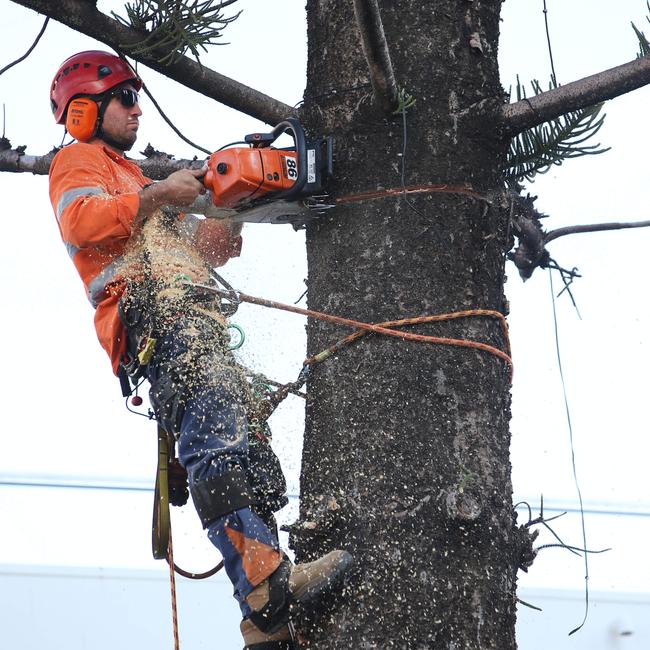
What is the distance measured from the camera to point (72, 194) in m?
2.76

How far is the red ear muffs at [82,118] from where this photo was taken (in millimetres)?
3133

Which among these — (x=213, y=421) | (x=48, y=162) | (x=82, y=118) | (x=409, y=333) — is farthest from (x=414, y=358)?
(x=48, y=162)

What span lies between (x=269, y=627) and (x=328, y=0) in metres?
1.60

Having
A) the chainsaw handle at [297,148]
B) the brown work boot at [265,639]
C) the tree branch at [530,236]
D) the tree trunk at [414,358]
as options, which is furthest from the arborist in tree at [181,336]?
the tree branch at [530,236]

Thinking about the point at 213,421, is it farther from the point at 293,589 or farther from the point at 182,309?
the point at 293,589

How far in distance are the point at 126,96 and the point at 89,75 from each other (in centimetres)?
12

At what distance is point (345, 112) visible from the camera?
2652 millimetres

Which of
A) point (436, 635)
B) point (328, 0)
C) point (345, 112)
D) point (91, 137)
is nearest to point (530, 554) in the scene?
point (436, 635)

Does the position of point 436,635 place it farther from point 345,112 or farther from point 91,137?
point 91,137

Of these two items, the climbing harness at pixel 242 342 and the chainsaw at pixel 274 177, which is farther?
the chainsaw at pixel 274 177

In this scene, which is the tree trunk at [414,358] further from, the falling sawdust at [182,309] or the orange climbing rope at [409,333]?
the falling sawdust at [182,309]

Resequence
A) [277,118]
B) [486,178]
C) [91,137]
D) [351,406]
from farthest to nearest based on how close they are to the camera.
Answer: [91,137] < [277,118] < [486,178] < [351,406]

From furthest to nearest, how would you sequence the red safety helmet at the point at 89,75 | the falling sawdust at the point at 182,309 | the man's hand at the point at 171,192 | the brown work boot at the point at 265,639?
the red safety helmet at the point at 89,75 < the man's hand at the point at 171,192 < the falling sawdust at the point at 182,309 < the brown work boot at the point at 265,639

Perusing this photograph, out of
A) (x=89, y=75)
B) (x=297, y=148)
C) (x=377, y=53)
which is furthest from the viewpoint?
(x=89, y=75)
